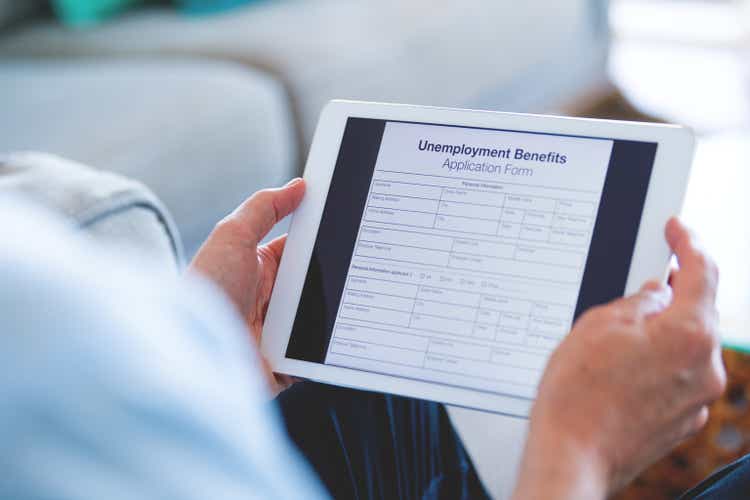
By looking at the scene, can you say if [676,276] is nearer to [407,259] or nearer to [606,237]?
[606,237]

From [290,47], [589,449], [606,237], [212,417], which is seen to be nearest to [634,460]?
[589,449]

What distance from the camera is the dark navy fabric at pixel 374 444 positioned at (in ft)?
2.27

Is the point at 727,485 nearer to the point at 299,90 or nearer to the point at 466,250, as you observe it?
the point at 466,250

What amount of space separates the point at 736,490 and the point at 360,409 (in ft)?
0.91

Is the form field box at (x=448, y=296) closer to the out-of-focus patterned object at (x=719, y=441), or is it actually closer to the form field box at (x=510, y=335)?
the form field box at (x=510, y=335)

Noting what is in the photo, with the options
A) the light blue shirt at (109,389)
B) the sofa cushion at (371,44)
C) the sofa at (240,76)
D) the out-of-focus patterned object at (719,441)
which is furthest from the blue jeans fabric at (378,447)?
the sofa cushion at (371,44)

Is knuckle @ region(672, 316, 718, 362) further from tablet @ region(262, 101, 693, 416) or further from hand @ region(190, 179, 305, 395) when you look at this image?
hand @ region(190, 179, 305, 395)

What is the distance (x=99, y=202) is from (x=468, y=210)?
317 mm

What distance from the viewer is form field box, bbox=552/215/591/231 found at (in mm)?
660

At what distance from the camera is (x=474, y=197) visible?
698 millimetres

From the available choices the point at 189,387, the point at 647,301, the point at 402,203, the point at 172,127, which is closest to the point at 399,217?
the point at 402,203

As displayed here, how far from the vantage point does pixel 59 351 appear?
33 cm

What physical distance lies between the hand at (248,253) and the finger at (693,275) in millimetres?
309

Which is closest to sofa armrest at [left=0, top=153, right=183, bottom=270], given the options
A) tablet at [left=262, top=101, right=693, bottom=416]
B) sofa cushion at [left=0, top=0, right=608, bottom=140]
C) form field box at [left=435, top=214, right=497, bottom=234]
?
tablet at [left=262, top=101, right=693, bottom=416]
